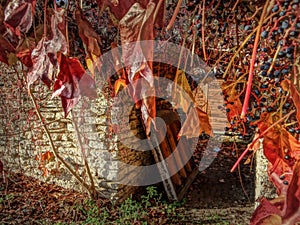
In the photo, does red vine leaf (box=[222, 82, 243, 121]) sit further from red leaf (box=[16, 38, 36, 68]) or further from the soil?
the soil

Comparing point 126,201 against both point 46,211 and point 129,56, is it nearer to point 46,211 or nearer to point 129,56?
point 46,211

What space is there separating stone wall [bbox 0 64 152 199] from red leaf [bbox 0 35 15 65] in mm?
1756

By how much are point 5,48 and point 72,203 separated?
7.89ft

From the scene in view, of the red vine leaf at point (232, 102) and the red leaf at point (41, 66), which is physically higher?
the red leaf at point (41, 66)

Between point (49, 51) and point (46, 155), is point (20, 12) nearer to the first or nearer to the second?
point (49, 51)

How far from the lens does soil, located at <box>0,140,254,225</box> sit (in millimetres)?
2969

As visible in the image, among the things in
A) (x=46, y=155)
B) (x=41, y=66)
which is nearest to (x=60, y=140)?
(x=46, y=155)

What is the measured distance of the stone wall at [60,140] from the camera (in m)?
2.93

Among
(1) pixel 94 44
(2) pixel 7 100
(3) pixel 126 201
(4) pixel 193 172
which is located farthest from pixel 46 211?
(1) pixel 94 44

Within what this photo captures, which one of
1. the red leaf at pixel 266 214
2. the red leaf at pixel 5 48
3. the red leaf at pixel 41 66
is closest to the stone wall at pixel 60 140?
the red leaf at pixel 5 48

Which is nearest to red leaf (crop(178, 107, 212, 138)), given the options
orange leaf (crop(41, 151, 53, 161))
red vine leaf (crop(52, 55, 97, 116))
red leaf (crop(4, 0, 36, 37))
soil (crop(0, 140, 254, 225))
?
red vine leaf (crop(52, 55, 97, 116))

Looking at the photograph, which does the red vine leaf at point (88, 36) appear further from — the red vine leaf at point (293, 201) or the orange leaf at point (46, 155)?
the orange leaf at point (46, 155)

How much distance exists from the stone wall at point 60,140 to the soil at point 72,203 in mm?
146

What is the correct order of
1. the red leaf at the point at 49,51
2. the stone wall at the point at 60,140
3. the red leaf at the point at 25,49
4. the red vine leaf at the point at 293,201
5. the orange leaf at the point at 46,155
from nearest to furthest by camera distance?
the red vine leaf at the point at 293,201, the red leaf at the point at 49,51, the red leaf at the point at 25,49, the stone wall at the point at 60,140, the orange leaf at the point at 46,155
